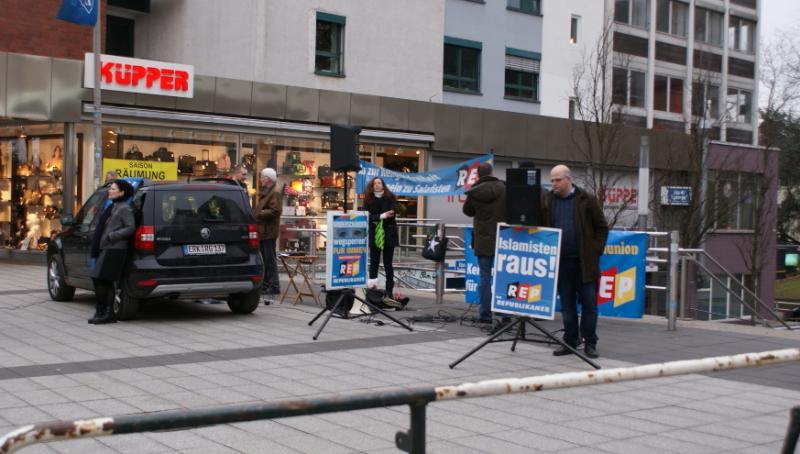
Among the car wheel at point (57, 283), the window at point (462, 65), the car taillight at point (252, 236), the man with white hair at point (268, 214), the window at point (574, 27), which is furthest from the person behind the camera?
the window at point (574, 27)

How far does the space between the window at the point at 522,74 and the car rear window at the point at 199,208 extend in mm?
20717

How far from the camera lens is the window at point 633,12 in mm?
37969

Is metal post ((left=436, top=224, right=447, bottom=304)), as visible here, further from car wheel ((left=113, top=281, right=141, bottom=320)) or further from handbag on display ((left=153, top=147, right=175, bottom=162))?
handbag on display ((left=153, top=147, right=175, bottom=162))

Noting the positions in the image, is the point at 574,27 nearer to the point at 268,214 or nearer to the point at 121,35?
the point at 121,35

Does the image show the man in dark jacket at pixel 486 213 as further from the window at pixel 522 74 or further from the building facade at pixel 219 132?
the window at pixel 522 74

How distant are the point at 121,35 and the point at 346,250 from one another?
1902 cm

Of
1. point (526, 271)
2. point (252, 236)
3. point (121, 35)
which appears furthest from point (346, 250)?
point (121, 35)

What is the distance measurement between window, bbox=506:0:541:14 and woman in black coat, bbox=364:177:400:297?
1983cm

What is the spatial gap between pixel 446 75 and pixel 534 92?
4.57m

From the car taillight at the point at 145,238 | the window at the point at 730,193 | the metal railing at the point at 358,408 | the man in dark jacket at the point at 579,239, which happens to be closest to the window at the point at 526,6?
the window at the point at 730,193

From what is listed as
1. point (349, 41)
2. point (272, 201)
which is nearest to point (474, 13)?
point (349, 41)

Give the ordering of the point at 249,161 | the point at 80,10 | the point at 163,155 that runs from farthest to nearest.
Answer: the point at 249,161
the point at 163,155
the point at 80,10

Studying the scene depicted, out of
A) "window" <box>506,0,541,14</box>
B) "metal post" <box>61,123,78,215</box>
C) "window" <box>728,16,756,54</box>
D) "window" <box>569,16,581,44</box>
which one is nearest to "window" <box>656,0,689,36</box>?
"window" <box>728,16,756,54</box>

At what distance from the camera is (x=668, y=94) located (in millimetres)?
40312
